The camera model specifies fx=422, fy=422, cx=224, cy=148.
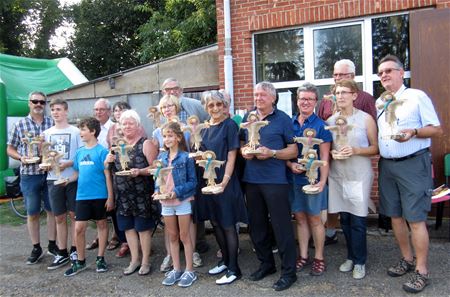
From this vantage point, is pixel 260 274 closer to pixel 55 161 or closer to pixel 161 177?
pixel 161 177

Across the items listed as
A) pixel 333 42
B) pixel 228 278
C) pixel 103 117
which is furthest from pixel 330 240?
pixel 103 117

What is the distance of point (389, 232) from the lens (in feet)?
17.3

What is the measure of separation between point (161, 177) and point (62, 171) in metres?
1.44

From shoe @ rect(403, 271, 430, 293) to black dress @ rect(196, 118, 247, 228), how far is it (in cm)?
150

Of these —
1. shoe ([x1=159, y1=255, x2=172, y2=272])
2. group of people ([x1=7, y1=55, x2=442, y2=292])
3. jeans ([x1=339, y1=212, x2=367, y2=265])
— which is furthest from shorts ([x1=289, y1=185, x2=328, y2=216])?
shoe ([x1=159, y1=255, x2=172, y2=272])

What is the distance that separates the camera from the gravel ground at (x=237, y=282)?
147 inches

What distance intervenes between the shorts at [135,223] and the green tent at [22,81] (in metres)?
5.57

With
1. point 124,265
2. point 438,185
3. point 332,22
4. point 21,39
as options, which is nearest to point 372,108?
point 438,185

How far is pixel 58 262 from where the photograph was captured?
4781 mm

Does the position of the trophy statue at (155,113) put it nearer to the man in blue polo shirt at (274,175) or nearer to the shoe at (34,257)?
the man in blue polo shirt at (274,175)

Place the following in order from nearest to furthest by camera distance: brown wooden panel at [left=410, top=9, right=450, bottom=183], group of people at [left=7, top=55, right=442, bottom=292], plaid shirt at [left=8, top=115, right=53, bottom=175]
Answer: group of people at [left=7, top=55, right=442, bottom=292], plaid shirt at [left=8, top=115, right=53, bottom=175], brown wooden panel at [left=410, top=9, right=450, bottom=183]

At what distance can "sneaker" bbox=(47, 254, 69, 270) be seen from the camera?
4749 mm

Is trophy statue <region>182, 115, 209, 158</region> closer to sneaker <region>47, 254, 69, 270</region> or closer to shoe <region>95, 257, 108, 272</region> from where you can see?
shoe <region>95, 257, 108, 272</region>

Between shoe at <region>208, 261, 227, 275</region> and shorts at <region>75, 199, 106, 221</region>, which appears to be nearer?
shoe at <region>208, 261, 227, 275</region>
